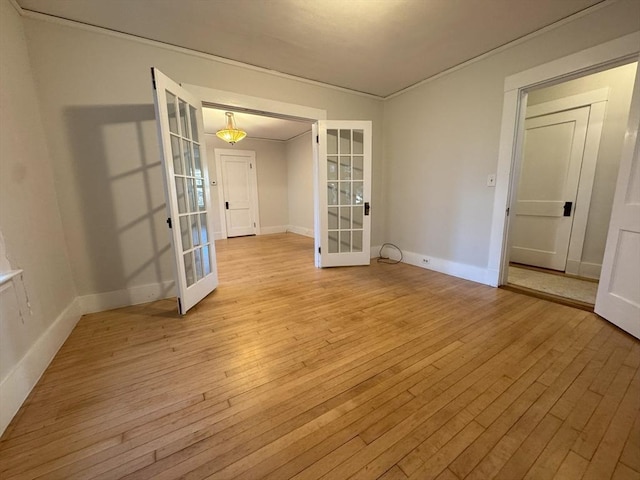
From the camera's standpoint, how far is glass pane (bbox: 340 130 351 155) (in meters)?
3.69

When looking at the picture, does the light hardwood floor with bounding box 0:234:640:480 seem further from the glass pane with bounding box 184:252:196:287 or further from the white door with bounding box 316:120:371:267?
the white door with bounding box 316:120:371:267

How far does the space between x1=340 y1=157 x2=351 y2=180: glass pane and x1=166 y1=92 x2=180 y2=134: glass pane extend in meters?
2.18

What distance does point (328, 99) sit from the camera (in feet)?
11.7

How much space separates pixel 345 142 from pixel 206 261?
8.31 ft

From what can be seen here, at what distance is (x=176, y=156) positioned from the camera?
7.64 feet

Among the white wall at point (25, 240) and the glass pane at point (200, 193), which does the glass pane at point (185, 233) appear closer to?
the glass pane at point (200, 193)

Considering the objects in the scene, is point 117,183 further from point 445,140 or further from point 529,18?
point 529,18

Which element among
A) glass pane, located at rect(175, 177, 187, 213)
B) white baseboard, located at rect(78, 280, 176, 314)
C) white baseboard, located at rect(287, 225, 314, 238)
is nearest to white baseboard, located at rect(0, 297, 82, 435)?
white baseboard, located at rect(78, 280, 176, 314)

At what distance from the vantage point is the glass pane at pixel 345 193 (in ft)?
12.5

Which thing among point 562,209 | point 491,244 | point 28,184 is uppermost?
point 28,184

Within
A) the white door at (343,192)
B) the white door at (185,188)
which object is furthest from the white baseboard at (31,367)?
the white door at (343,192)

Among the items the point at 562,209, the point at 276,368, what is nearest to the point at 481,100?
the point at 562,209

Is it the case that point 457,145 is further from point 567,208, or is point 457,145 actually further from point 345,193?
point 567,208

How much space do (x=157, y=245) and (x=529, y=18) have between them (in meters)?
4.09
